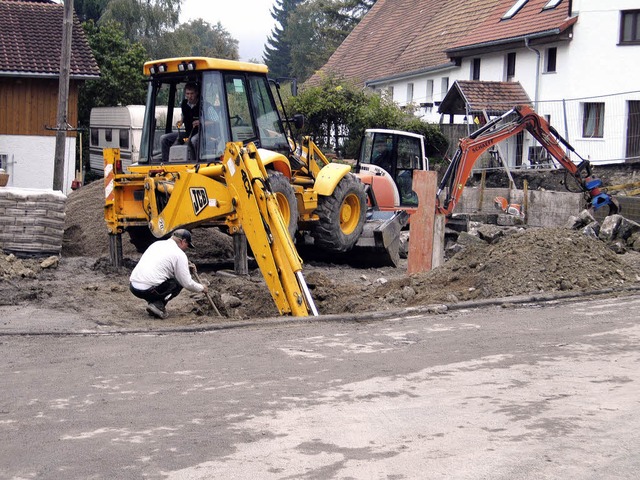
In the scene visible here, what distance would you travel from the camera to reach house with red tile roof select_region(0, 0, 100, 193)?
2928 cm

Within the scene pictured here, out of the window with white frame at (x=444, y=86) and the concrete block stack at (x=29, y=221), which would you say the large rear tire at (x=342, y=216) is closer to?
the concrete block stack at (x=29, y=221)

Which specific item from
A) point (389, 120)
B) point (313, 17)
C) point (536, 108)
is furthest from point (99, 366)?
point (313, 17)

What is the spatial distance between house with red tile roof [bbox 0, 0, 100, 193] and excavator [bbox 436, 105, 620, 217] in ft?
47.0

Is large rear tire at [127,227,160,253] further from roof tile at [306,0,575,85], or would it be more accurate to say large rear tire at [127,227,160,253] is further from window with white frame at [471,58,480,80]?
window with white frame at [471,58,480,80]

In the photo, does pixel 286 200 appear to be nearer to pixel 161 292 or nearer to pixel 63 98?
pixel 161 292

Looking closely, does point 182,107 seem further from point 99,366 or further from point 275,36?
point 275,36

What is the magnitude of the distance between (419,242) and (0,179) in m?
8.46

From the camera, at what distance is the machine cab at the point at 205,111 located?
44.7 ft

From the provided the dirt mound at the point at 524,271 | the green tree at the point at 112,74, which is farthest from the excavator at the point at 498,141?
the green tree at the point at 112,74

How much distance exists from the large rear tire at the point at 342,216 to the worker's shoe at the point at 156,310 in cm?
444

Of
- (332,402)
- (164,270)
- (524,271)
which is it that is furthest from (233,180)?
(332,402)

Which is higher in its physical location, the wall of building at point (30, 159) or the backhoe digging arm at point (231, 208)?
the wall of building at point (30, 159)

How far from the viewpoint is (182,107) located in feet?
46.1

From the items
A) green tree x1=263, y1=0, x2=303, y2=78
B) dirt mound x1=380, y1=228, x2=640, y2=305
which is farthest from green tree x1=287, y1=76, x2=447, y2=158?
green tree x1=263, y1=0, x2=303, y2=78
